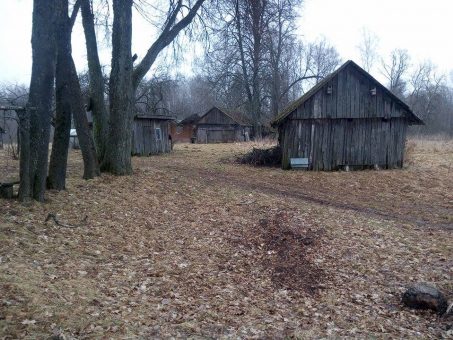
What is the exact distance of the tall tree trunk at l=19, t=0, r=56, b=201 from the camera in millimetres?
7520

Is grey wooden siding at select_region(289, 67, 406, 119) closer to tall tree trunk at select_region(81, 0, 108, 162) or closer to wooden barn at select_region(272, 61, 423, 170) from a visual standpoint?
wooden barn at select_region(272, 61, 423, 170)

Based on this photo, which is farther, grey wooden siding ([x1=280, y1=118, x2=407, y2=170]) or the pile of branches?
the pile of branches

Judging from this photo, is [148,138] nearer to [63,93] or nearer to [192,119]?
[63,93]

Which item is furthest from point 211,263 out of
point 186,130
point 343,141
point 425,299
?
point 186,130

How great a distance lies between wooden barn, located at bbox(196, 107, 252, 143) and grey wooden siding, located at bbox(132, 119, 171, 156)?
18648 mm

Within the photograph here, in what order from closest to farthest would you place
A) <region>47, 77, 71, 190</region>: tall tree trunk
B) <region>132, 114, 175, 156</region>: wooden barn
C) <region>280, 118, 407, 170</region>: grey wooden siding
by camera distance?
<region>47, 77, 71, 190</region>: tall tree trunk < <region>280, 118, 407, 170</region>: grey wooden siding < <region>132, 114, 175, 156</region>: wooden barn

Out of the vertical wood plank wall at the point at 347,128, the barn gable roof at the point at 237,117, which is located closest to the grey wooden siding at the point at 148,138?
the vertical wood plank wall at the point at 347,128

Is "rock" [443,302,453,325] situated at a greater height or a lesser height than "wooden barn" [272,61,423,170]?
lesser

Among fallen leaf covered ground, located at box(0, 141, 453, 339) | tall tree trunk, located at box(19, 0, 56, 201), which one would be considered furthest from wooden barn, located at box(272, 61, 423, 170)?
tall tree trunk, located at box(19, 0, 56, 201)

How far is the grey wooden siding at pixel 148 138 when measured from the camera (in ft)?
82.9

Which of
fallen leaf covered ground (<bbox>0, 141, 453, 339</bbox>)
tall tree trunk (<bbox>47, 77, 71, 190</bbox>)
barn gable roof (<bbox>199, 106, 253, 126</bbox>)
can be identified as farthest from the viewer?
barn gable roof (<bbox>199, 106, 253, 126</bbox>)

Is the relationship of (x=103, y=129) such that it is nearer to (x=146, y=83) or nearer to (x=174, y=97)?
(x=146, y=83)

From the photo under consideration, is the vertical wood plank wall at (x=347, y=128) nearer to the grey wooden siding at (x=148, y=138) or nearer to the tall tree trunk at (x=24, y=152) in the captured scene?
the grey wooden siding at (x=148, y=138)

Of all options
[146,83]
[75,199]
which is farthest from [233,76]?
[75,199]
